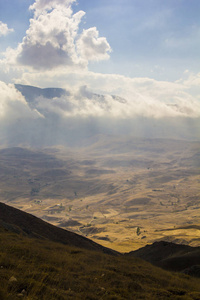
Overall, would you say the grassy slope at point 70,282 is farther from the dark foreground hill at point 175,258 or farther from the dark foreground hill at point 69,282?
the dark foreground hill at point 175,258

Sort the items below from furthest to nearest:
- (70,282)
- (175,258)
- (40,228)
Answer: (40,228), (175,258), (70,282)

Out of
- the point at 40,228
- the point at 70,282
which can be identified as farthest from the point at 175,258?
the point at 70,282

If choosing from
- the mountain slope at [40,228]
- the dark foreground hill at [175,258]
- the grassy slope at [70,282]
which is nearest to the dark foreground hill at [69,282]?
the grassy slope at [70,282]

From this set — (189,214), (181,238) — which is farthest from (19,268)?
(189,214)

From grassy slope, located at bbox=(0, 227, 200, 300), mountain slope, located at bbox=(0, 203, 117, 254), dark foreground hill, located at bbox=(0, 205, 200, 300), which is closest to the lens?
dark foreground hill, located at bbox=(0, 205, 200, 300)

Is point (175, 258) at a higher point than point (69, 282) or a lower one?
lower

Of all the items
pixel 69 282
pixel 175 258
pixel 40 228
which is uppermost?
pixel 69 282

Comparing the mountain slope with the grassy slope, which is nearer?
the grassy slope

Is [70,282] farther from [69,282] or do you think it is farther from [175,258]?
[175,258]

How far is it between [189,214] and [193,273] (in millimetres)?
181315

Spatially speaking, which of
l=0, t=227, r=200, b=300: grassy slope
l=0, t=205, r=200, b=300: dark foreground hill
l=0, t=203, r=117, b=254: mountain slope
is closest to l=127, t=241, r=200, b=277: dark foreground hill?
l=0, t=203, r=117, b=254: mountain slope

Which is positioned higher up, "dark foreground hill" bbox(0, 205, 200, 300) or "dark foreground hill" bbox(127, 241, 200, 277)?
"dark foreground hill" bbox(0, 205, 200, 300)

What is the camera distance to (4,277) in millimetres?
12203

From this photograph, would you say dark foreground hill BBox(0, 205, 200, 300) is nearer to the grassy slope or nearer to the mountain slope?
the grassy slope
